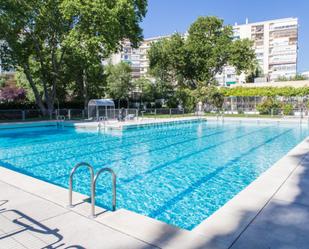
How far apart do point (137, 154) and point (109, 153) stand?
44.1 inches

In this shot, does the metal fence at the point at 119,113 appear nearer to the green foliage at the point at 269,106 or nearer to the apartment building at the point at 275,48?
the green foliage at the point at 269,106

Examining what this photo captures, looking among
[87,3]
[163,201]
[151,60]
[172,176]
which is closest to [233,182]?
[172,176]

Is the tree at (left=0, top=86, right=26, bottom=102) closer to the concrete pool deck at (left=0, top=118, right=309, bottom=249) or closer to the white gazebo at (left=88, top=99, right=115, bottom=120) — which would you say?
the white gazebo at (left=88, top=99, right=115, bottom=120)

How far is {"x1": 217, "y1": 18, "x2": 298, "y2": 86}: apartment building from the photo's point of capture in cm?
6419

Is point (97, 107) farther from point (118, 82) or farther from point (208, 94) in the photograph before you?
point (208, 94)

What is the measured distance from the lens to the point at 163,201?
5.83 meters

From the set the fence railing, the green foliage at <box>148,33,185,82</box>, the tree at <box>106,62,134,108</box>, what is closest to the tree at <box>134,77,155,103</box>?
A: the tree at <box>106,62,134,108</box>

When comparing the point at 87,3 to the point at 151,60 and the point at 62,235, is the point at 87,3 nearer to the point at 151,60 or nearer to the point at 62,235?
the point at 151,60

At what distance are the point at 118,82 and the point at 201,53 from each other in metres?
11.4

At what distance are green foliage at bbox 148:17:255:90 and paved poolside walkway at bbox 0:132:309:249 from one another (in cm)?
2930

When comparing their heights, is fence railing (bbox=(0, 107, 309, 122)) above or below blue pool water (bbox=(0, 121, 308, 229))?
above

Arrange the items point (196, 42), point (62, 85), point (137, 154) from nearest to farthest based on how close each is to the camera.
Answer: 1. point (137, 154)
2. point (62, 85)
3. point (196, 42)

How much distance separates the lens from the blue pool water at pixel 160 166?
5750 mm

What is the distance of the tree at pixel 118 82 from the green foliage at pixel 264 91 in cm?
1189
